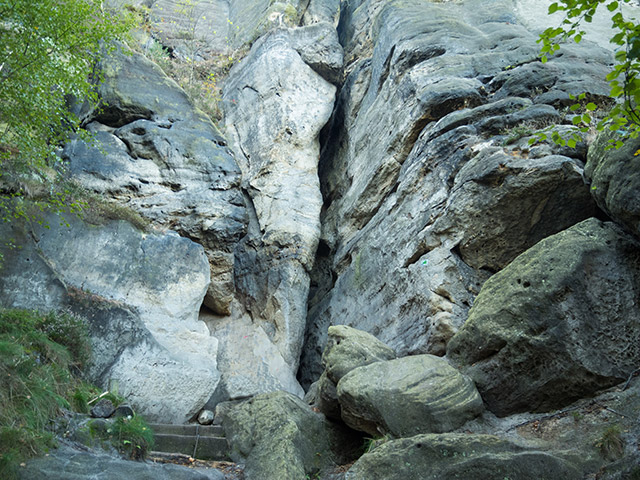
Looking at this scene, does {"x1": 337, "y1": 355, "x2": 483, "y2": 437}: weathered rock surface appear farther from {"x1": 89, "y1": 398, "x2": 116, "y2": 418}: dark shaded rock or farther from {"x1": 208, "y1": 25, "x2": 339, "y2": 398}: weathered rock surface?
{"x1": 208, "y1": 25, "x2": 339, "y2": 398}: weathered rock surface

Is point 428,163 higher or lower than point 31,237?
higher

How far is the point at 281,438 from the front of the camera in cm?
723

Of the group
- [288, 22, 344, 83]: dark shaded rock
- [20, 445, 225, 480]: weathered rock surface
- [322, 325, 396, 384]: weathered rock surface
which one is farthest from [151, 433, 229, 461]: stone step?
[288, 22, 344, 83]: dark shaded rock

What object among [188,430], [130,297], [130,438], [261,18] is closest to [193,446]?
[188,430]

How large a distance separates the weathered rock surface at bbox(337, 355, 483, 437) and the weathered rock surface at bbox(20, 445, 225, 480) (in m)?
2.30

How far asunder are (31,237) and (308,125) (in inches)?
359

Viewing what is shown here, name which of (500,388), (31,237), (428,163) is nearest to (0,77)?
(31,237)

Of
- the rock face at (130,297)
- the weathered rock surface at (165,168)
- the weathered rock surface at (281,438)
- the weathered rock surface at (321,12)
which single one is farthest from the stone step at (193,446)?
the weathered rock surface at (321,12)

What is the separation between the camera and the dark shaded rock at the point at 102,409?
Result: 22.7 ft

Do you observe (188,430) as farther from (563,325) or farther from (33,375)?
(563,325)

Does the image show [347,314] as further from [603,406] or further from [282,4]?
[282,4]

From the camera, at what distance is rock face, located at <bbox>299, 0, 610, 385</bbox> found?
28.2 ft

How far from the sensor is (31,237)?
9438 mm

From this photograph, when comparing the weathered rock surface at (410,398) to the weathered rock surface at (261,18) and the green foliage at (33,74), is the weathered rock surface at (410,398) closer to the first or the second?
the green foliage at (33,74)
